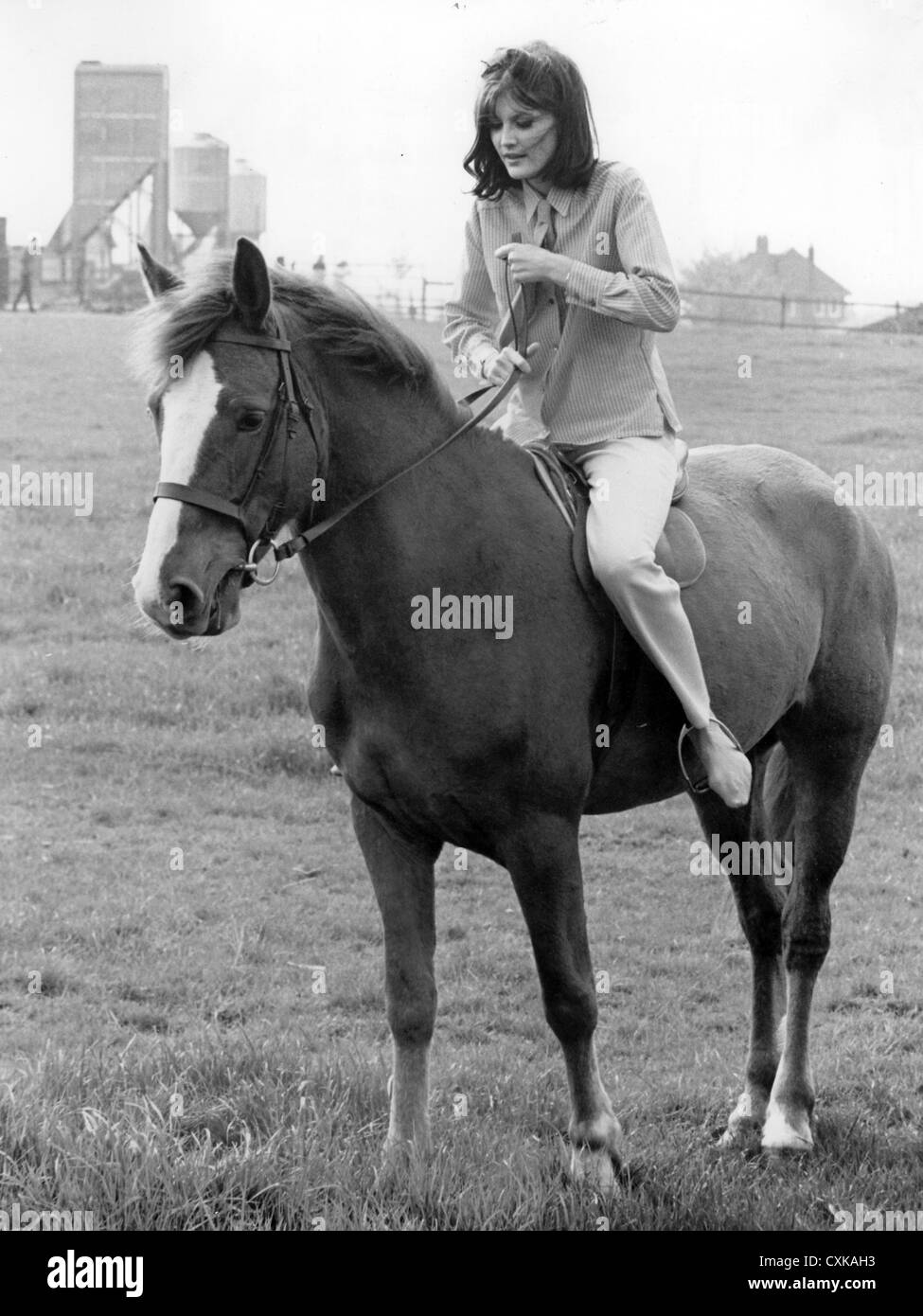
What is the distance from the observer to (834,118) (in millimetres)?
7352

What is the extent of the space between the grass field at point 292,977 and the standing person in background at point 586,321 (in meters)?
1.27

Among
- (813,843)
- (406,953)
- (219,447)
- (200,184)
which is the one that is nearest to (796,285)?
(200,184)

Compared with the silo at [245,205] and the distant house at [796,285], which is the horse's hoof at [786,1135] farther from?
the distant house at [796,285]

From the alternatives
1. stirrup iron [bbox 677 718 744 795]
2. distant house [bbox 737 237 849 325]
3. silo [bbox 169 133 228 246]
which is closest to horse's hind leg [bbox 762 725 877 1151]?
stirrup iron [bbox 677 718 744 795]

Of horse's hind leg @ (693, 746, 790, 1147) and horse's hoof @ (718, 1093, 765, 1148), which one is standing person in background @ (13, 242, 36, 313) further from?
horse's hoof @ (718, 1093, 765, 1148)

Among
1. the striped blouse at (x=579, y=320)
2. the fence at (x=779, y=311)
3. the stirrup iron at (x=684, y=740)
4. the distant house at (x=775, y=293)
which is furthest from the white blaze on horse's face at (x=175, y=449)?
the distant house at (x=775, y=293)

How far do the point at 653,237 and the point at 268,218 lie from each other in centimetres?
835

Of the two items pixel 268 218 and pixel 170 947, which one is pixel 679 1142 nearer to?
pixel 170 947

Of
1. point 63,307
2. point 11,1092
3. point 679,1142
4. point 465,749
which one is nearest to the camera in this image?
point 465,749

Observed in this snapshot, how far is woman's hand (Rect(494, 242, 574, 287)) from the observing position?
3.83m

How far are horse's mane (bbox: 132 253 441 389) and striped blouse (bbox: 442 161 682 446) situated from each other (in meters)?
0.54

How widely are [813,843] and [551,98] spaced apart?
2.65 meters

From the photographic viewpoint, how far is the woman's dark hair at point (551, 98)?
12.6 feet
